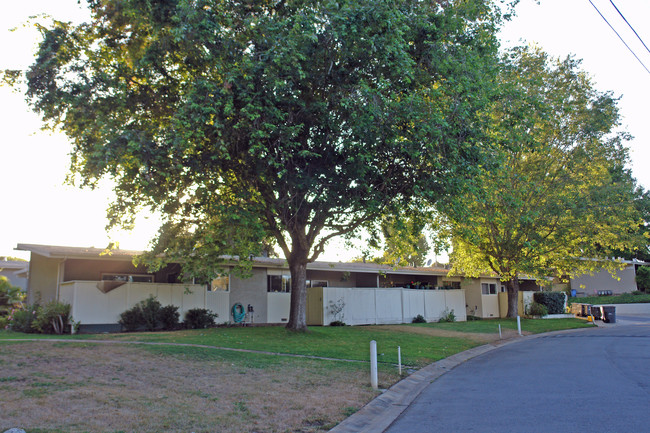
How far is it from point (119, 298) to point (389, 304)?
47.0 ft

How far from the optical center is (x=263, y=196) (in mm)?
16609

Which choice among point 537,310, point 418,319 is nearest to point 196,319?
point 418,319

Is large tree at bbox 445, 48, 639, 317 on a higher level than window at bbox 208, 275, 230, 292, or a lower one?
higher

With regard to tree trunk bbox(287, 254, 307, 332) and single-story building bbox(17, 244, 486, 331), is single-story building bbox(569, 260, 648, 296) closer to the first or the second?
single-story building bbox(17, 244, 486, 331)

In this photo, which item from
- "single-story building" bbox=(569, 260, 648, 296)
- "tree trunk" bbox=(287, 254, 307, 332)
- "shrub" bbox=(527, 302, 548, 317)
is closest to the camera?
"tree trunk" bbox=(287, 254, 307, 332)

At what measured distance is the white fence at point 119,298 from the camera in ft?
61.1

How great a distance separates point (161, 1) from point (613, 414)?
12.6 meters

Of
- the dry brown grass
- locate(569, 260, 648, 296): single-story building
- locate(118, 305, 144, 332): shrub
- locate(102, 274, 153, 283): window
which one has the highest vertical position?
locate(569, 260, 648, 296): single-story building

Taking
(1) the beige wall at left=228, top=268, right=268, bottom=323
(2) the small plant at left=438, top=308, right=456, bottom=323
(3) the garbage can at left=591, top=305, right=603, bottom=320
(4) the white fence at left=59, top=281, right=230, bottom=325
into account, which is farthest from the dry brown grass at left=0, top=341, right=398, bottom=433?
(3) the garbage can at left=591, top=305, right=603, bottom=320

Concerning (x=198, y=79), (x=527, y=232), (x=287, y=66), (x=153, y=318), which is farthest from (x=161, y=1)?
(x=527, y=232)

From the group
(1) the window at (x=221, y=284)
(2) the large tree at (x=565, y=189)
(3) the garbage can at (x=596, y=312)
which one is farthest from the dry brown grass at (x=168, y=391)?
(3) the garbage can at (x=596, y=312)

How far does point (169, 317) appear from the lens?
66.1 ft

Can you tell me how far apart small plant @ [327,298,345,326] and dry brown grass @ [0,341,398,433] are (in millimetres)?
12879

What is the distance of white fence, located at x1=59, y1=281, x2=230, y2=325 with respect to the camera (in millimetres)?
18625
